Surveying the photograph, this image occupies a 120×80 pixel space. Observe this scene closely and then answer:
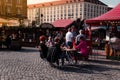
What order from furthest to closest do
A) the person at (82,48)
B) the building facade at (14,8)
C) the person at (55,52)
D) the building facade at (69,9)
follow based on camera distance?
1. the building facade at (69,9)
2. the building facade at (14,8)
3. the person at (82,48)
4. the person at (55,52)

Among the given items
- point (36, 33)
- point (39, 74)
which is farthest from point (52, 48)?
point (36, 33)

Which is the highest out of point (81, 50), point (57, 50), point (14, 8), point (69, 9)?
point (69, 9)

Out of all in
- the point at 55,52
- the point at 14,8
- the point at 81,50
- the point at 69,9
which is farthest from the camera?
the point at 69,9

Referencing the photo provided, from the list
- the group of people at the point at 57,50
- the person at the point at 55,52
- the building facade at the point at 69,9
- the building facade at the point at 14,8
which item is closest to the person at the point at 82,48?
the group of people at the point at 57,50

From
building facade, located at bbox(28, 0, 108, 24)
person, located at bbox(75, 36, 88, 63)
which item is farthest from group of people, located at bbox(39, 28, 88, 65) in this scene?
building facade, located at bbox(28, 0, 108, 24)

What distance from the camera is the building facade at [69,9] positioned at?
5655 inches

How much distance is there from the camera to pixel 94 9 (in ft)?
494

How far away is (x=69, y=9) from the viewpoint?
146875mm

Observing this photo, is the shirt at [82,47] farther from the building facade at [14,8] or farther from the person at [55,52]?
the building facade at [14,8]

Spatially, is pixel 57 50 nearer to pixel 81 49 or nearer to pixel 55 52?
pixel 55 52

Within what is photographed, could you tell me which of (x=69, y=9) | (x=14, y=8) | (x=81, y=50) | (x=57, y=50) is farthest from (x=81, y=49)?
(x=69, y=9)

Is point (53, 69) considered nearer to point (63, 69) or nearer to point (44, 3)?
point (63, 69)

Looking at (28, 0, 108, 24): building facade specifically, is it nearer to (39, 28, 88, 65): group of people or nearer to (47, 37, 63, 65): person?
(39, 28, 88, 65): group of people

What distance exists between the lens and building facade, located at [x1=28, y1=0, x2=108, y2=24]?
5655 inches
